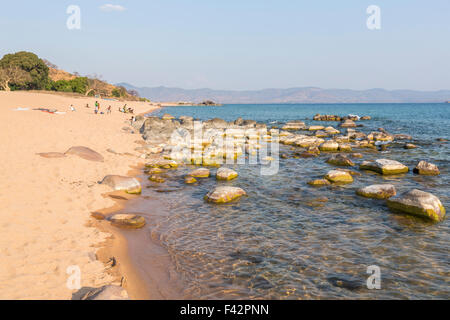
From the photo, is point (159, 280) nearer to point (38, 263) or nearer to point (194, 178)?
point (38, 263)

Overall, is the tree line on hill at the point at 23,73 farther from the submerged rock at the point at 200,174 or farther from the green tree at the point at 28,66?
the submerged rock at the point at 200,174

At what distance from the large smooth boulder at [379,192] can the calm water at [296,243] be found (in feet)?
1.33

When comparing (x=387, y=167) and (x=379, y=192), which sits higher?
(x=387, y=167)

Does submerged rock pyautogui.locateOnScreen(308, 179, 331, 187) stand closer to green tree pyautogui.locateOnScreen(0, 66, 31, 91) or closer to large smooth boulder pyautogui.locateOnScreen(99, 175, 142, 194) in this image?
large smooth boulder pyautogui.locateOnScreen(99, 175, 142, 194)

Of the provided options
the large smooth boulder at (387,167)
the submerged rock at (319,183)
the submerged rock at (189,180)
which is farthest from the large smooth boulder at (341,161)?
the submerged rock at (189,180)

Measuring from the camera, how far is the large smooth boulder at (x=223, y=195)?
11.3 metres

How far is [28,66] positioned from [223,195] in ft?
284

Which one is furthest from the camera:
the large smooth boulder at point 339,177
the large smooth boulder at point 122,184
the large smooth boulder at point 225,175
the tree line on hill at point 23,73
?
the tree line on hill at point 23,73

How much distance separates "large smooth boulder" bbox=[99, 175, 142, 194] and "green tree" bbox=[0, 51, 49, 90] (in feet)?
252

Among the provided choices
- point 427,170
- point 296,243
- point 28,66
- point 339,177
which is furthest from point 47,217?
point 28,66

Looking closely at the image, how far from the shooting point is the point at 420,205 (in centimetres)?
963

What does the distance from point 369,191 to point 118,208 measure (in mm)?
10230

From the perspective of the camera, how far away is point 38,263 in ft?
19.8

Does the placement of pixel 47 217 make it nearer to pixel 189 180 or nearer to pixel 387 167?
pixel 189 180
